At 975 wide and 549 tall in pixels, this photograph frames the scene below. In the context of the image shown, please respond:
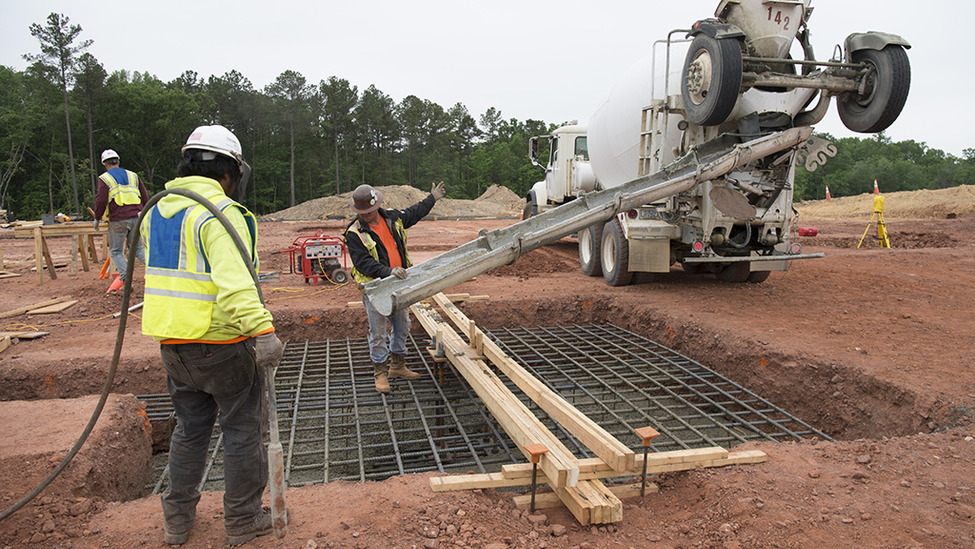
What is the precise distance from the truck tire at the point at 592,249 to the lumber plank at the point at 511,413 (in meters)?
4.19

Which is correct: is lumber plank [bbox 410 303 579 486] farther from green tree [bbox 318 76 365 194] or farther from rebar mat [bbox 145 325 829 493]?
green tree [bbox 318 76 365 194]

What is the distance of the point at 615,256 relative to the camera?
26.9ft

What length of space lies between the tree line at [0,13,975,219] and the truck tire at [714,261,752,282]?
3758cm

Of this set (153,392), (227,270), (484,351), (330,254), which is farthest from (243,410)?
(330,254)

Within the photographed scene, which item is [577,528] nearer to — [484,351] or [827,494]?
[827,494]

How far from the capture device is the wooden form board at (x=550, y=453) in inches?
101

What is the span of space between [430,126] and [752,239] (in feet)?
164

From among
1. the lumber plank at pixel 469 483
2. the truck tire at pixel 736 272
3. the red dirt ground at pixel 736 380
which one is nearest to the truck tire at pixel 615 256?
the red dirt ground at pixel 736 380

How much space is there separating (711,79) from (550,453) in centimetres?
465

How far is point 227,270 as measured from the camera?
85.0 inches

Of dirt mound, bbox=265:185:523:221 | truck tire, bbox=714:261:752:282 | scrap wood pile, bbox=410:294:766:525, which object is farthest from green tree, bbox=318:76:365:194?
scrap wood pile, bbox=410:294:766:525

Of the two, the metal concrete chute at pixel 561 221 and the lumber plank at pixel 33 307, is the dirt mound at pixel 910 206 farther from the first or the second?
the lumber plank at pixel 33 307

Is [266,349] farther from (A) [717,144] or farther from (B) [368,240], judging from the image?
(A) [717,144]

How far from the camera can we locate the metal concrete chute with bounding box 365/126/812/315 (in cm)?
438
